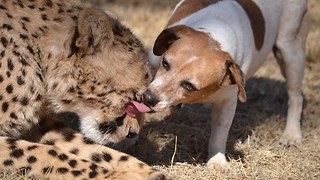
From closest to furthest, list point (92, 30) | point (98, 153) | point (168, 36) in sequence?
point (92, 30) → point (98, 153) → point (168, 36)

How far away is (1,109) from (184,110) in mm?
2311

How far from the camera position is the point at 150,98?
4172 millimetres

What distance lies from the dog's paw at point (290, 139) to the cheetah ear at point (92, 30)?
200 centimetres

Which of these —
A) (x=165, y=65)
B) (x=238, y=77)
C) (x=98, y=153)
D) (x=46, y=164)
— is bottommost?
(x=98, y=153)

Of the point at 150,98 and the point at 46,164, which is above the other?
the point at 150,98

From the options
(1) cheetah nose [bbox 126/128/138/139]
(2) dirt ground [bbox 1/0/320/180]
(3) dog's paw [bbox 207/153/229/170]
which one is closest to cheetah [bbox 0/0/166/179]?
(1) cheetah nose [bbox 126/128/138/139]

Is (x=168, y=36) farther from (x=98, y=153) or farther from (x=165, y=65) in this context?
(x=98, y=153)

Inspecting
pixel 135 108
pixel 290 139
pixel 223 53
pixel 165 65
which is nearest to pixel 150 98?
pixel 135 108

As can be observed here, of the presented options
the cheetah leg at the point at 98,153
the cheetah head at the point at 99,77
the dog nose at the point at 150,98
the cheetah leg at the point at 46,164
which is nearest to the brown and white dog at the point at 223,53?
the dog nose at the point at 150,98

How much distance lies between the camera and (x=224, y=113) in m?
4.88

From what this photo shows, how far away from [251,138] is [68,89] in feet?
6.07

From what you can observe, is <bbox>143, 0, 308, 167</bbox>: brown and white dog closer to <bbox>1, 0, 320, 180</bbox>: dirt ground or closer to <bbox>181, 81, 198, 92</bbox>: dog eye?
<bbox>181, 81, 198, 92</bbox>: dog eye

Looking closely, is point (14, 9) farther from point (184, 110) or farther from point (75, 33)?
point (184, 110)

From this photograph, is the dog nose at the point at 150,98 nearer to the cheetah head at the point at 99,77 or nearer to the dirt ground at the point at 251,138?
the cheetah head at the point at 99,77
